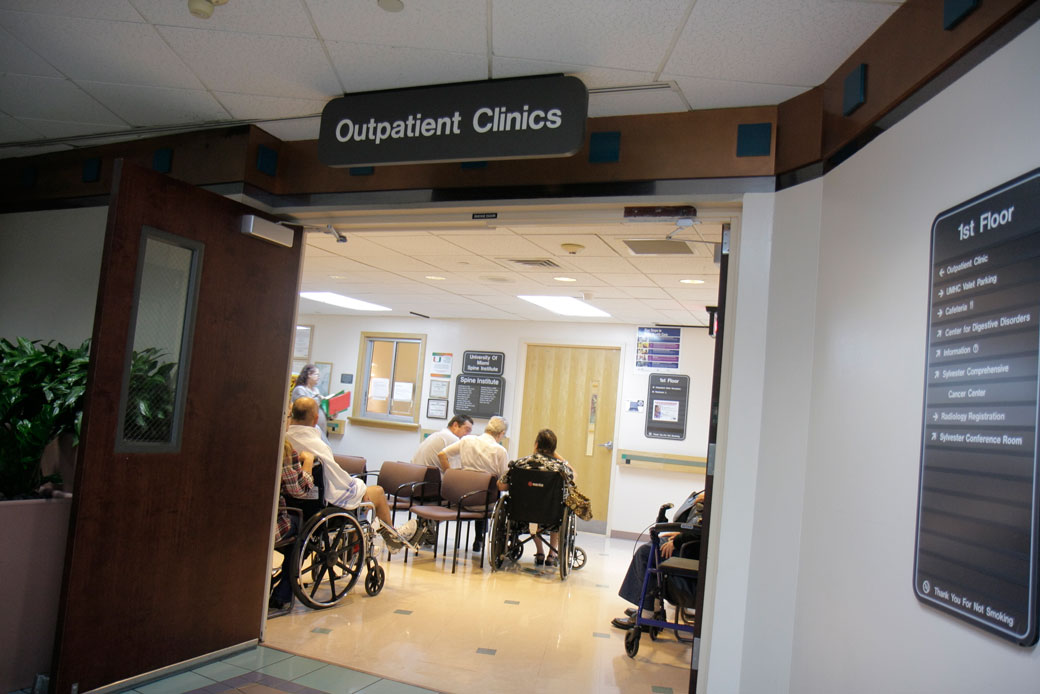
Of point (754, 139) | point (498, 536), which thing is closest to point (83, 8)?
point (754, 139)

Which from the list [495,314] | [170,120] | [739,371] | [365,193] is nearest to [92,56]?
[170,120]

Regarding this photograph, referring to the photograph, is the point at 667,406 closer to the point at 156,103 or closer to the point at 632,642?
the point at 632,642

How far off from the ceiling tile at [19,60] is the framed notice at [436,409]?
6.73 m

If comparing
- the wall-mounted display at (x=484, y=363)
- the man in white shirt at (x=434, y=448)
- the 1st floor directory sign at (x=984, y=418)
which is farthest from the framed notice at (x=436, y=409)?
the 1st floor directory sign at (x=984, y=418)

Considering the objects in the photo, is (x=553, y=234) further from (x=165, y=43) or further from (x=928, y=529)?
(x=928, y=529)

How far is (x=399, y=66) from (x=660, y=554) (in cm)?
304

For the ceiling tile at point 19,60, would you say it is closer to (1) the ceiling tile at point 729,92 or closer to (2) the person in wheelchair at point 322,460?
(2) the person in wheelchair at point 322,460

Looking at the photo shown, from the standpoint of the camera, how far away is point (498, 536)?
6.16m

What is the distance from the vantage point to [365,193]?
352cm

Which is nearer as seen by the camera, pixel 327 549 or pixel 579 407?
pixel 327 549

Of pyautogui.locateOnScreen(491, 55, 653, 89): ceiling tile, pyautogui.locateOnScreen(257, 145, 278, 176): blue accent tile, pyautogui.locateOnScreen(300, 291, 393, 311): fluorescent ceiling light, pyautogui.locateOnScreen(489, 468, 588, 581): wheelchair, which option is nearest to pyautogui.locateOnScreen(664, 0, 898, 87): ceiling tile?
pyautogui.locateOnScreen(491, 55, 653, 89): ceiling tile

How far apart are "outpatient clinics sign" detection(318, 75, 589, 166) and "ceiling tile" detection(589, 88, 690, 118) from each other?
290 mm

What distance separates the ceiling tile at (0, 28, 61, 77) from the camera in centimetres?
289

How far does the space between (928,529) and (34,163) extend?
Answer: 4964mm
